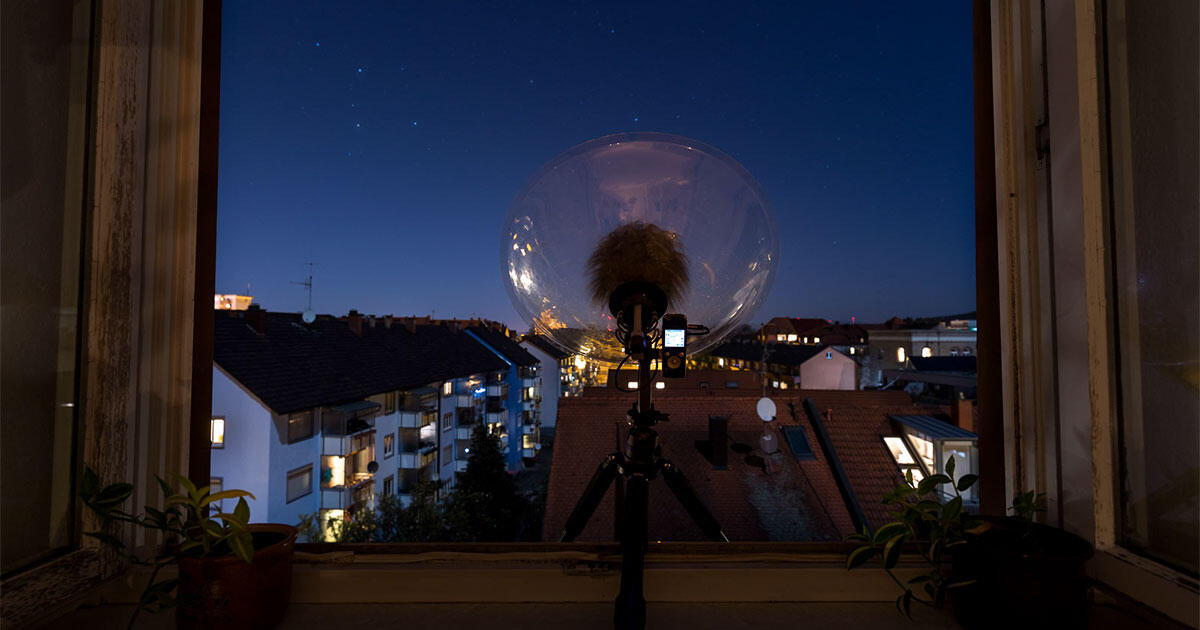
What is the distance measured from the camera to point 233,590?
759 millimetres

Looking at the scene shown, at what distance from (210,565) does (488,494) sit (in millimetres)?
10934

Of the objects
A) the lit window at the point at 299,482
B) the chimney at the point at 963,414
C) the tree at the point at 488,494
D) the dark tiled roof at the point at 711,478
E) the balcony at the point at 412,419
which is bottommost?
the tree at the point at 488,494

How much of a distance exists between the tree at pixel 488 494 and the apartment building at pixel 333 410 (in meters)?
1.33

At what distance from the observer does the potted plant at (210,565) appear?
2.37ft

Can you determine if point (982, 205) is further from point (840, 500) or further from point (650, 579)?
point (840, 500)

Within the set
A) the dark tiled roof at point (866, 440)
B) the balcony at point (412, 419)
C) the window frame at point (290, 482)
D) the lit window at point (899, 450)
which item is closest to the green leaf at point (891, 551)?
the dark tiled roof at point (866, 440)

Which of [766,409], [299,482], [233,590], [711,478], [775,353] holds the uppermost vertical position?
[233,590]

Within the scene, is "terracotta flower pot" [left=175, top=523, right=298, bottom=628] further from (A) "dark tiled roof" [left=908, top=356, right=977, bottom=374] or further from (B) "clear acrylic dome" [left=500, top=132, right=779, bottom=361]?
(A) "dark tiled roof" [left=908, top=356, right=977, bottom=374]

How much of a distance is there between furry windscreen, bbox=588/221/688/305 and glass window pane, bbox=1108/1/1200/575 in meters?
0.73

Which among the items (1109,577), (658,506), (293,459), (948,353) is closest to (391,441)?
(293,459)

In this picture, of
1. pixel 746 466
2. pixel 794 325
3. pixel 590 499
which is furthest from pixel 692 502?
pixel 794 325

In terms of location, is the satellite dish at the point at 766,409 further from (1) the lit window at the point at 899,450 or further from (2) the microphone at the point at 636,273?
(2) the microphone at the point at 636,273

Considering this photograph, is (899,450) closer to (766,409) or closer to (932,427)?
(932,427)

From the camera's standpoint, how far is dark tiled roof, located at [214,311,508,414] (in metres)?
7.81
